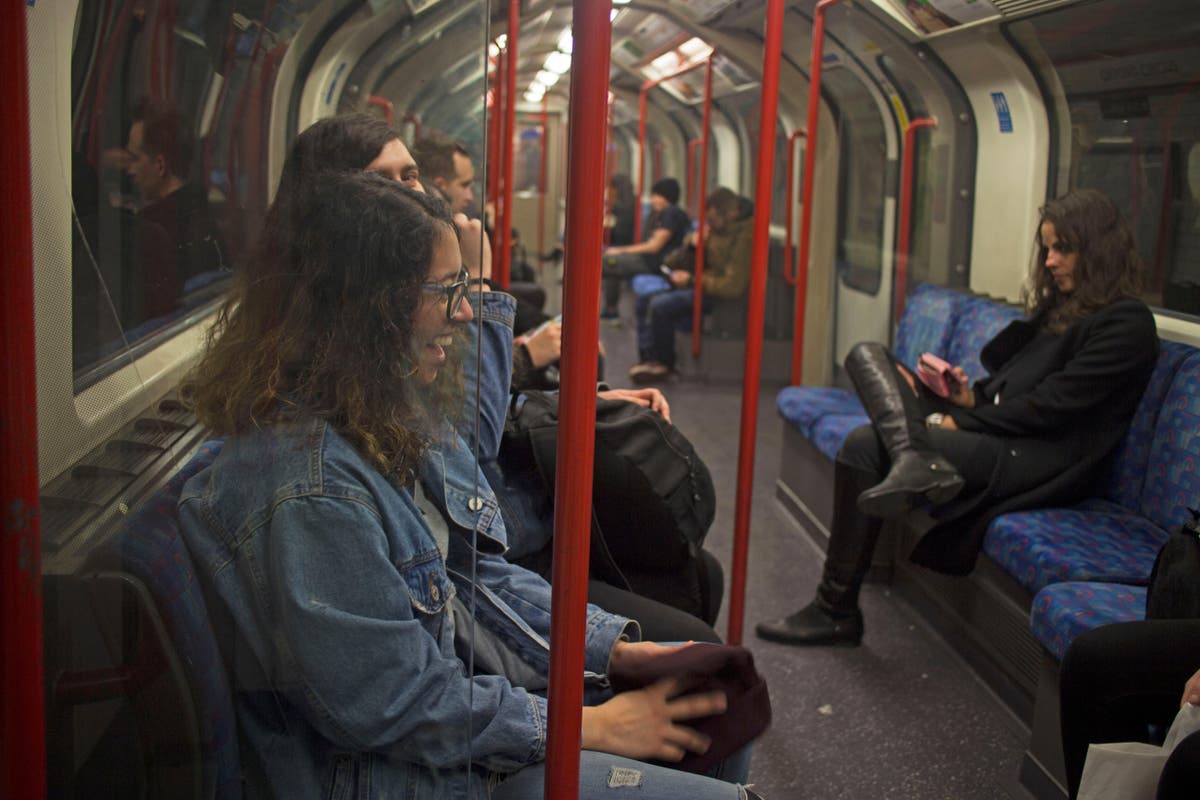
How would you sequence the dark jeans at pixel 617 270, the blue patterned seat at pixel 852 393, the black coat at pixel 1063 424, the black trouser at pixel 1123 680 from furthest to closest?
the dark jeans at pixel 617 270 < the blue patterned seat at pixel 852 393 < the black coat at pixel 1063 424 < the black trouser at pixel 1123 680

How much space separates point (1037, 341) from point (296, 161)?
281cm

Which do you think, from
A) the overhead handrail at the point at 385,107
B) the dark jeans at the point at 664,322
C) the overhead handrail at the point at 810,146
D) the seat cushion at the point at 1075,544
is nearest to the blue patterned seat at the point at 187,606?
the overhead handrail at the point at 385,107

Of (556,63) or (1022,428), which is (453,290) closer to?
(1022,428)

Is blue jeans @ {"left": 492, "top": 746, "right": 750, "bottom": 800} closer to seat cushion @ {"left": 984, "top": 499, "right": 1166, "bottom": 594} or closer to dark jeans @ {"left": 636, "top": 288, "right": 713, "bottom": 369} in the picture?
seat cushion @ {"left": 984, "top": 499, "right": 1166, "bottom": 594}

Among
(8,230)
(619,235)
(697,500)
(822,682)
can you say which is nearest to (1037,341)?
(822,682)

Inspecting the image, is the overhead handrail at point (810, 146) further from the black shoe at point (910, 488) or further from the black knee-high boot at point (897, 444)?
the black shoe at point (910, 488)

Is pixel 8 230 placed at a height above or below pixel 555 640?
above

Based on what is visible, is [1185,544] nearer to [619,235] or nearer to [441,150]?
[441,150]

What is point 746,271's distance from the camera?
7.80 m

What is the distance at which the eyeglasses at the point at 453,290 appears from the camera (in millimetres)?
1238

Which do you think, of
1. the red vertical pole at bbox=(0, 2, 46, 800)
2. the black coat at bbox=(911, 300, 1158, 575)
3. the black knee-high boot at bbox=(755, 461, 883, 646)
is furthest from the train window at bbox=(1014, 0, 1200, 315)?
the red vertical pole at bbox=(0, 2, 46, 800)

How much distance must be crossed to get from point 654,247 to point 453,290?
8.27 metres

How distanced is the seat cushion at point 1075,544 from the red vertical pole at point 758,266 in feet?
2.46

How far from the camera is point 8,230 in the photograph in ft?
3.22
